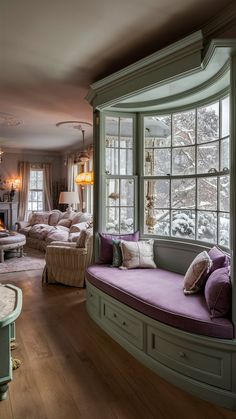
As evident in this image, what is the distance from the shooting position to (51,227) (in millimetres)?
7773

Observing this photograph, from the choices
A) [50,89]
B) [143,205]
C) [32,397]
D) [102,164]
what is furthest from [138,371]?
[50,89]

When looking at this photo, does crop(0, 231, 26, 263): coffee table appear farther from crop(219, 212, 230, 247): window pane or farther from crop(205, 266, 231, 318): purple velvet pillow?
crop(205, 266, 231, 318): purple velvet pillow

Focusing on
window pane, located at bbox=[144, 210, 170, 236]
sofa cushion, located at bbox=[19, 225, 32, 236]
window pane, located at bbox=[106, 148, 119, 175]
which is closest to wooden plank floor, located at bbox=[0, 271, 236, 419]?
window pane, located at bbox=[144, 210, 170, 236]

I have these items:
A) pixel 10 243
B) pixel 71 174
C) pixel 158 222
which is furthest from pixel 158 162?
pixel 71 174

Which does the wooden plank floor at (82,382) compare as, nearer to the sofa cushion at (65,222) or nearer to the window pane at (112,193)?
the window pane at (112,193)

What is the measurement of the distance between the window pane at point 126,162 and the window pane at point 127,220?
1.57ft

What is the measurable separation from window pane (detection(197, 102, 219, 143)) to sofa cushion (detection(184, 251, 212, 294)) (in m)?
1.31

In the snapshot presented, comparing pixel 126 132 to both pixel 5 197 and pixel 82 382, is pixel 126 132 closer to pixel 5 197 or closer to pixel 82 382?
pixel 82 382

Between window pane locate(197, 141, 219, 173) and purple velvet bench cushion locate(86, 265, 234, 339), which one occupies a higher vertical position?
window pane locate(197, 141, 219, 173)

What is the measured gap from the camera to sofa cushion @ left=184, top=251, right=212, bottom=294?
260cm

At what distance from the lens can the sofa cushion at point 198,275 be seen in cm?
260

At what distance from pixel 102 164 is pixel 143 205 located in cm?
74

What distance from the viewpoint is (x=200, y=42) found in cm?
248

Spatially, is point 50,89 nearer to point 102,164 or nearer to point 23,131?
point 102,164
